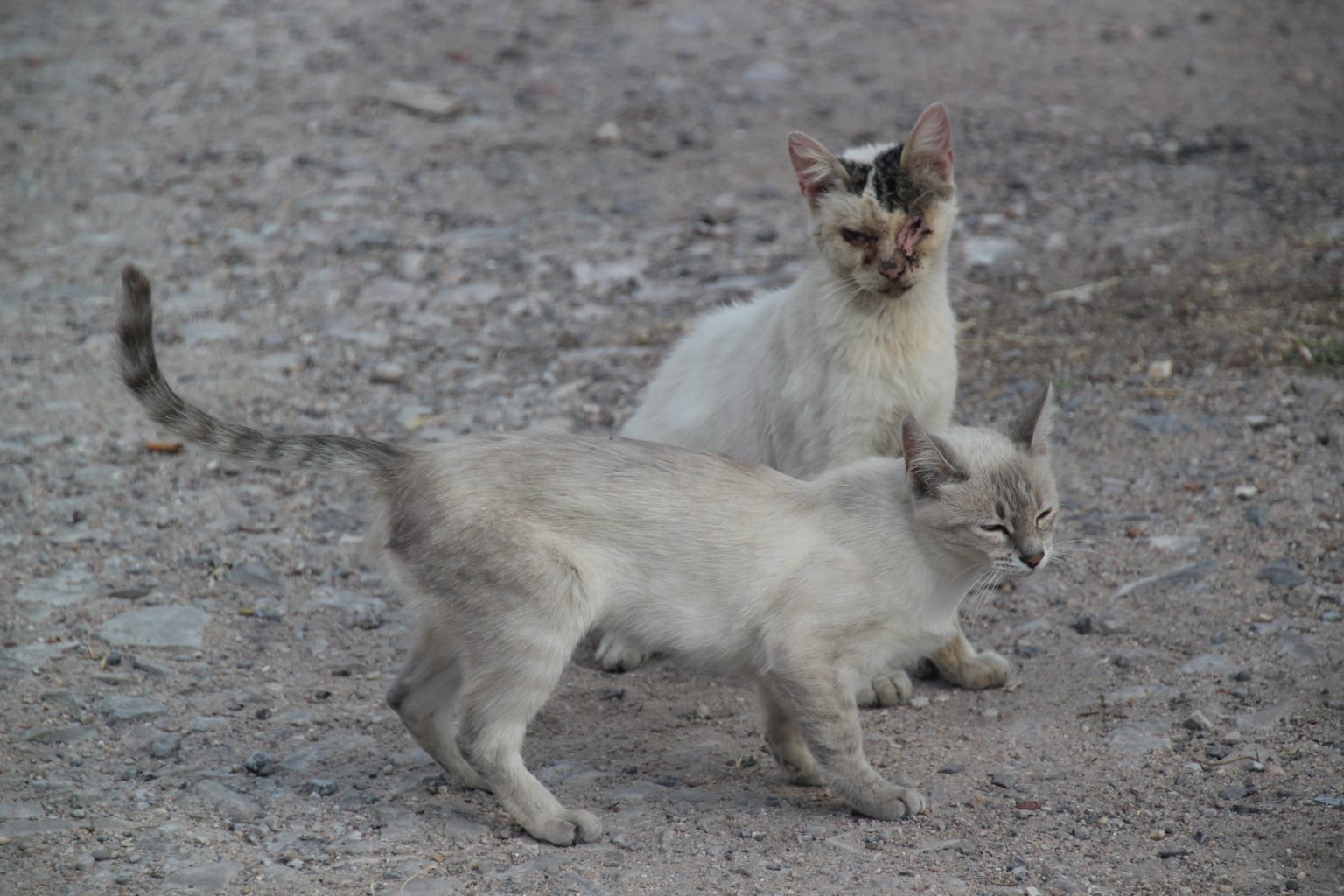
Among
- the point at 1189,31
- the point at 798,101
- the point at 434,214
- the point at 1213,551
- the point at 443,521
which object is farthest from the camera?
the point at 1189,31

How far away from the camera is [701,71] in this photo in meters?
10.4

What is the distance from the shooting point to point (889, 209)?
5121 millimetres

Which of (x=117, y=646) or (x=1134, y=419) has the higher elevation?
(x=1134, y=419)

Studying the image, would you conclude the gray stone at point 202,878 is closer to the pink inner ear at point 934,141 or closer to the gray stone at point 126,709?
the gray stone at point 126,709

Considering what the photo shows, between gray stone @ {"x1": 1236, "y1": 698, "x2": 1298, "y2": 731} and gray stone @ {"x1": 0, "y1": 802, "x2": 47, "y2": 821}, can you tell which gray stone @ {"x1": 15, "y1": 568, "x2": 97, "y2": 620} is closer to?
gray stone @ {"x1": 0, "y1": 802, "x2": 47, "y2": 821}

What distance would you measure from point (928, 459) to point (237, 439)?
214 centimetres

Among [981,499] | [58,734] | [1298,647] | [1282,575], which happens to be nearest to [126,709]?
[58,734]

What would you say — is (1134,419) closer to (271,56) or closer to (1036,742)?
(1036,742)

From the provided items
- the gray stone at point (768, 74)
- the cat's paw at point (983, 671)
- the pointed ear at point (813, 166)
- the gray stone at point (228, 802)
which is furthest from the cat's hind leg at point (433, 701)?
the gray stone at point (768, 74)

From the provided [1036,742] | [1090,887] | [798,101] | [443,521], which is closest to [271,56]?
[798,101]

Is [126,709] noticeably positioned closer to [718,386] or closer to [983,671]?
[718,386]

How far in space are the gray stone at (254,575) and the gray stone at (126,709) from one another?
878mm

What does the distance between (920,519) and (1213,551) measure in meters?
1.93

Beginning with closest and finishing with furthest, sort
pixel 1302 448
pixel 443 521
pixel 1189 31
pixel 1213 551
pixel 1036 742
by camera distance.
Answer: pixel 443 521 < pixel 1036 742 < pixel 1213 551 < pixel 1302 448 < pixel 1189 31
